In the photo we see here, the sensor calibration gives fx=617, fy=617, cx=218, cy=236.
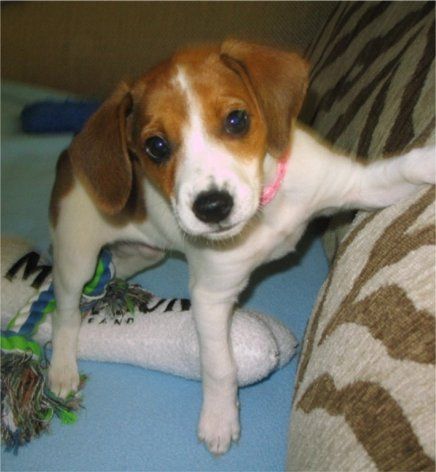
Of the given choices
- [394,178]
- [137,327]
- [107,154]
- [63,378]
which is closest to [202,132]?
[107,154]

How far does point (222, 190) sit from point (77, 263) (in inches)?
41.3

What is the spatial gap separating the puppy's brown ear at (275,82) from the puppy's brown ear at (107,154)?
1.27ft

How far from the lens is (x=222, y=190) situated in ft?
5.34

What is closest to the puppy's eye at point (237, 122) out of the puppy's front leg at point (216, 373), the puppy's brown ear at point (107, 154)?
the puppy's brown ear at point (107, 154)

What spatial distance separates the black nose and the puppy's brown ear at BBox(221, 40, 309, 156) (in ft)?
0.96

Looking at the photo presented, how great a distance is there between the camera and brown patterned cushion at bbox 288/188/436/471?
1140mm

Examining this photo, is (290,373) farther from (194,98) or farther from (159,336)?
(194,98)

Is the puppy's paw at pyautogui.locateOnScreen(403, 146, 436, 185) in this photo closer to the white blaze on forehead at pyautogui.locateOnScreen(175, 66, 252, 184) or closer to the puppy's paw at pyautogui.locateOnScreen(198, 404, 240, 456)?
the white blaze on forehead at pyautogui.locateOnScreen(175, 66, 252, 184)

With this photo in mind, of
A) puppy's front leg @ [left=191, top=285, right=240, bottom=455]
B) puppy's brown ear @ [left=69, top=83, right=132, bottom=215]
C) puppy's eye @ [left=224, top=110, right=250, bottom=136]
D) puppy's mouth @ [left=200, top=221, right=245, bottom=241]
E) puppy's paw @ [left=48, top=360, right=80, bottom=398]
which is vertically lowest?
puppy's paw @ [left=48, top=360, right=80, bottom=398]

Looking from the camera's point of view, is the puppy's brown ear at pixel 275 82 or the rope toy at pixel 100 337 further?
the rope toy at pixel 100 337

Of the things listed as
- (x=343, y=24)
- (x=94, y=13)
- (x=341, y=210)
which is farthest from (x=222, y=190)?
(x=94, y=13)

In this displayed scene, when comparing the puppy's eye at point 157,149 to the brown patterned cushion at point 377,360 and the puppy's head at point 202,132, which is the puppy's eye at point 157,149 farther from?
the brown patterned cushion at point 377,360

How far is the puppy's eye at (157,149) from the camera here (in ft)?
5.90

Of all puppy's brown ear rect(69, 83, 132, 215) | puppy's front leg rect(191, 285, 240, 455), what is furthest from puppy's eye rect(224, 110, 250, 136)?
puppy's front leg rect(191, 285, 240, 455)
